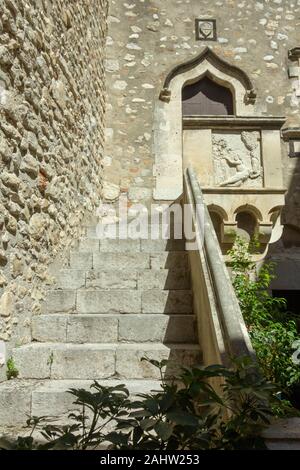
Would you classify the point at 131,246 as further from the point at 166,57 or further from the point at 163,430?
the point at 166,57

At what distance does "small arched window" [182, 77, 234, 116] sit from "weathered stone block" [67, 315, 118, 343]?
4.93 metres

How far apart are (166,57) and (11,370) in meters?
5.95

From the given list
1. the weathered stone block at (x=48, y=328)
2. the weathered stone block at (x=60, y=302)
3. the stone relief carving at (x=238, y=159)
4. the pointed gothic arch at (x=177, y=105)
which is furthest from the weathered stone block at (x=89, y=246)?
the pointed gothic arch at (x=177, y=105)

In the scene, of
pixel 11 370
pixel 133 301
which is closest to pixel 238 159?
pixel 133 301

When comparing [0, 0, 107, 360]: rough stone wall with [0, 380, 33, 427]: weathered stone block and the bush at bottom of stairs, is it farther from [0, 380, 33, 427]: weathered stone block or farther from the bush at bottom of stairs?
the bush at bottom of stairs

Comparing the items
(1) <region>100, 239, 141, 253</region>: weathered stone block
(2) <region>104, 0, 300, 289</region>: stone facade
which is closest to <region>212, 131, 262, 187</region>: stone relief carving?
(1) <region>100, 239, 141, 253</region>: weathered stone block

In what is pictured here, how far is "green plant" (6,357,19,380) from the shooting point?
254 centimetres

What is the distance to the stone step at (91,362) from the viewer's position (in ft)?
8.49

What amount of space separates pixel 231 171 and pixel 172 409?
4.07 metres

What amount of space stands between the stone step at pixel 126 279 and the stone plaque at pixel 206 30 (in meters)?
5.09

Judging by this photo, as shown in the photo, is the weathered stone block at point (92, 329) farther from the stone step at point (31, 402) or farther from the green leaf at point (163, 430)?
the green leaf at point (163, 430)

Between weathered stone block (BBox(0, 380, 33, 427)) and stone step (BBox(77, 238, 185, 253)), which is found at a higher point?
stone step (BBox(77, 238, 185, 253))
